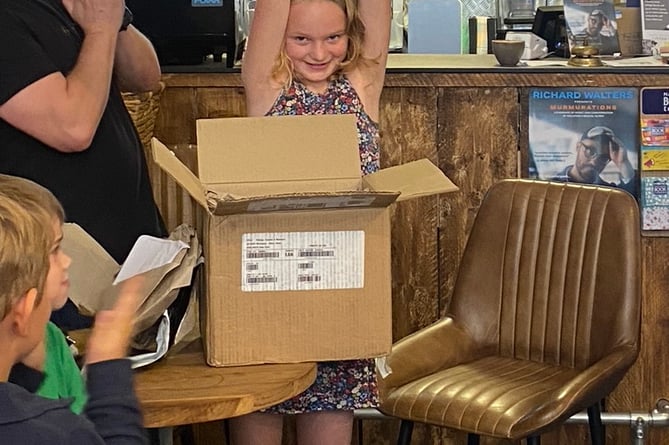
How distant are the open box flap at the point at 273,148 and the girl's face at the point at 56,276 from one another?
0.51 m

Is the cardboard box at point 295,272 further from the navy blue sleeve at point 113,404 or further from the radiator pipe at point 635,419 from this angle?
the radiator pipe at point 635,419

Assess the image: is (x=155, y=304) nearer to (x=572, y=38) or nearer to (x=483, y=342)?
(x=483, y=342)

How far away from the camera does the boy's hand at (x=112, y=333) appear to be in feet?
4.82

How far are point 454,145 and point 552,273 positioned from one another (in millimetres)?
503

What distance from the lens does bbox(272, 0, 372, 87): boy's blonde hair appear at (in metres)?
2.35

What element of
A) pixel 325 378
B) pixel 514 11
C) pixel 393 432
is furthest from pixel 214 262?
pixel 514 11

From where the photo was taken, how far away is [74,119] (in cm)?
188

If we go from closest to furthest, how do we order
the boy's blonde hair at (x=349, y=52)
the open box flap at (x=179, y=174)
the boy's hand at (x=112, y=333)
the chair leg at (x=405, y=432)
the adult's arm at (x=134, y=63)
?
the boy's hand at (x=112, y=333)
the open box flap at (x=179, y=174)
the adult's arm at (x=134, y=63)
the boy's blonde hair at (x=349, y=52)
the chair leg at (x=405, y=432)

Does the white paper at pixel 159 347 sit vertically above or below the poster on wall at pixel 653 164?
below

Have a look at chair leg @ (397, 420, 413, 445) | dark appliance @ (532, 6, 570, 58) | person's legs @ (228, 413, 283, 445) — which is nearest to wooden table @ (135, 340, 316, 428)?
→ person's legs @ (228, 413, 283, 445)

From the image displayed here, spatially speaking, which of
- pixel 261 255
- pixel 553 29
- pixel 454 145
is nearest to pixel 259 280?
pixel 261 255

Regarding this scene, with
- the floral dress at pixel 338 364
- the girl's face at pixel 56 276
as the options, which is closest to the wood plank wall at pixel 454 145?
the floral dress at pixel 338 364

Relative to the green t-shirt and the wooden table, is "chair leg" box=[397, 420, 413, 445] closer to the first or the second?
the wooden table

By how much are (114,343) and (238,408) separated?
0.27 meters
